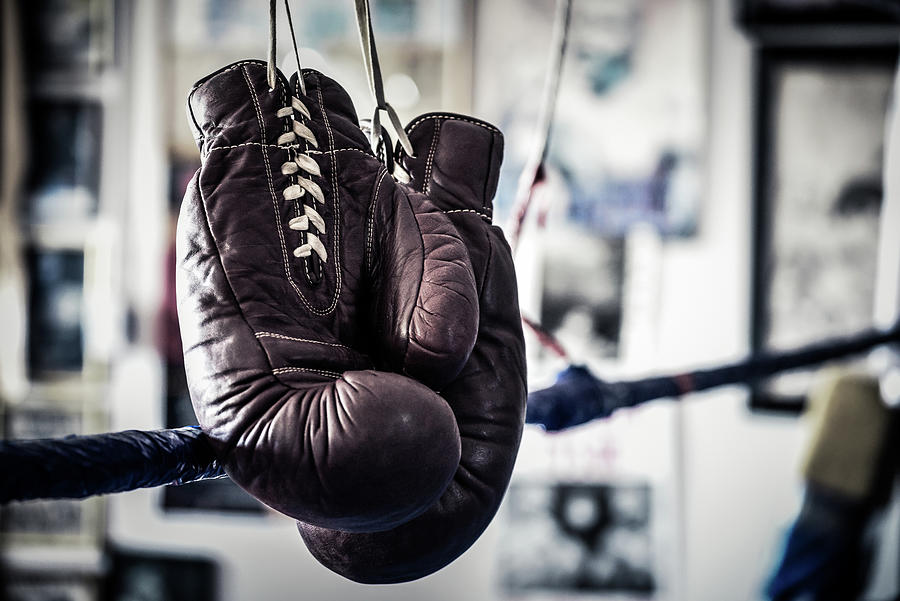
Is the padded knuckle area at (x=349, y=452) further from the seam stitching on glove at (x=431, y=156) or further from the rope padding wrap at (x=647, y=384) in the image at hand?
the rope padding wrap at (x=647, y=384)

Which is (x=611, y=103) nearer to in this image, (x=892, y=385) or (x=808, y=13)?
(x=808, y=13)

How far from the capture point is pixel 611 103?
2.25m

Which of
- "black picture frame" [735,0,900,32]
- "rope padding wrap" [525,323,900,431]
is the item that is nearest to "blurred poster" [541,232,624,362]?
"black picture frame" [735,0,900,32]

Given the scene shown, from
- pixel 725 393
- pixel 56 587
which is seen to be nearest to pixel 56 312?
pixel 56 587

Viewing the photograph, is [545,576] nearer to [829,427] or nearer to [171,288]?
[829,427]

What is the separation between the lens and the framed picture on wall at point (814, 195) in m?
2.24

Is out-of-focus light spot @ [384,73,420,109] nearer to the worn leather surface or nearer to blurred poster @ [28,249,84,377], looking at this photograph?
blurred poster @ [28,249,84,377]

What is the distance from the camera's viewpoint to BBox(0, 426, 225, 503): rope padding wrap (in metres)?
0.35

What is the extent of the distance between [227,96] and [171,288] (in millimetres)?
1937

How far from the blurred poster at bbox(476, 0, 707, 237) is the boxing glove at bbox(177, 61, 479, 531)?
1.77 metres

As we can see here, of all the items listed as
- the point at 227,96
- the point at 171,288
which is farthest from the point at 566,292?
the point at 227,96

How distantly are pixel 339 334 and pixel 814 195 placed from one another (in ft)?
6.86

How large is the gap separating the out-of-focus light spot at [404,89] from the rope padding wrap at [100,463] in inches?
75.3

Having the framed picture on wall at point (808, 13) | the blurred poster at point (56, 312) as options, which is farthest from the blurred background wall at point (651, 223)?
the blurred poster at point (56, 312)
